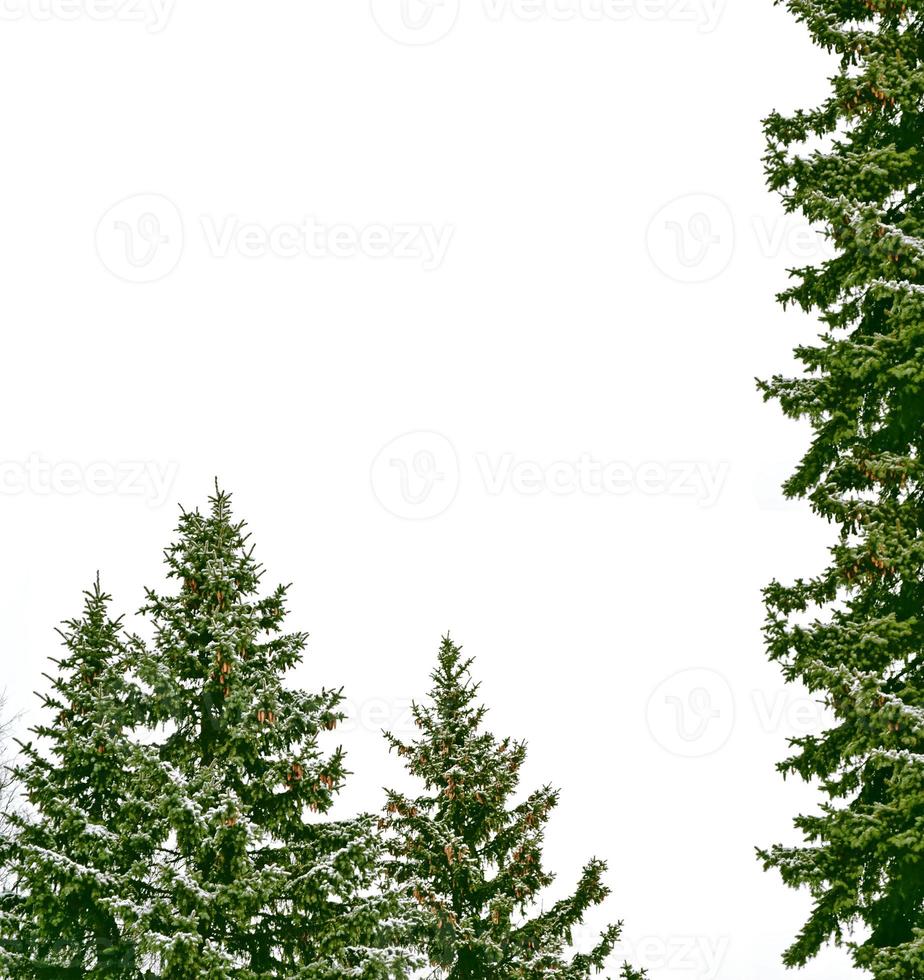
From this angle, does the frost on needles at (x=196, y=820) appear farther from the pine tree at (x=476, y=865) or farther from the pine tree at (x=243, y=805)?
the pine tree at (x=476, y=865)

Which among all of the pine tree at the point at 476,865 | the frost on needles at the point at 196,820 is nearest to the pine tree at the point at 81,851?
the frost on needles at the point at 196,820

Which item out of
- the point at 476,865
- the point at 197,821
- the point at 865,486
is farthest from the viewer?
the point at 476,865

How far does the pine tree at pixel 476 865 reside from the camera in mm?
17453

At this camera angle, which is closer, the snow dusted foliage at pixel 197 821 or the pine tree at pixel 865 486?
the pine tree at pixel 865 486

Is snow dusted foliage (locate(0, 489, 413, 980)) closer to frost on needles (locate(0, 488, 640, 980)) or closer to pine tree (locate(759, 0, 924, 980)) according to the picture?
frost on needles (locate(0, 488, 640, 980))

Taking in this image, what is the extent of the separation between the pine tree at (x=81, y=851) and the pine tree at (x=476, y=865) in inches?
236

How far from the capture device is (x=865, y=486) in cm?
1000

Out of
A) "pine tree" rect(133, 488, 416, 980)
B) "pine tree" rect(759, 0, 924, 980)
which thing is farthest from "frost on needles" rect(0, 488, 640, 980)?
"pine tree" rect(759, 0, 924, 980)

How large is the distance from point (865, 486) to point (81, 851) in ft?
35.3

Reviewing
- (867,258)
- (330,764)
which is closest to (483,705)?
(330,764)

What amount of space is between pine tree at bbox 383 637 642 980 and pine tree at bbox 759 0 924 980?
9189 millimetres

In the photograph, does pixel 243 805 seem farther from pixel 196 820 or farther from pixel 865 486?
pixel 865 486

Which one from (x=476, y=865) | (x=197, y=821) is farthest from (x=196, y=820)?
(x=476, y=865)

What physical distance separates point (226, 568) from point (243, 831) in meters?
3.97
